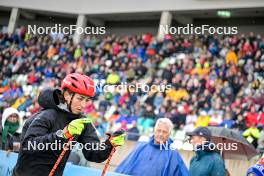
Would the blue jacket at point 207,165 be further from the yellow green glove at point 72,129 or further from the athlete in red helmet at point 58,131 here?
the yellow green glove at point 72,129

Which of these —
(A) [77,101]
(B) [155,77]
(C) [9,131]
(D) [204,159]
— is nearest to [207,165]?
(D) [204,159]

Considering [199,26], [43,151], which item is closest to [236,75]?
[199,26]

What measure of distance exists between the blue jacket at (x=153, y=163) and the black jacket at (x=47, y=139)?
2.74 meters

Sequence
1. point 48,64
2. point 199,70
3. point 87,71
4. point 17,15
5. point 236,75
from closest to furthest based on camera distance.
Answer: point 236,75
point 199,70
point 87,71
point 48,64
point 17,15

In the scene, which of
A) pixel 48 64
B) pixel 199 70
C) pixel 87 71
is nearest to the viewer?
pixel 199 70

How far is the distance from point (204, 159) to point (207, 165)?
123 mm

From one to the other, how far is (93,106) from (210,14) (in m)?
8.42

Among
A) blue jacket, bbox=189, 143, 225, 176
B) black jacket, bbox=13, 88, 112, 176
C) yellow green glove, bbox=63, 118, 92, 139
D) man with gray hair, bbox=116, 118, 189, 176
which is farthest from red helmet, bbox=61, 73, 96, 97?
man with gray hair, bbox=116, 118, 189, 176

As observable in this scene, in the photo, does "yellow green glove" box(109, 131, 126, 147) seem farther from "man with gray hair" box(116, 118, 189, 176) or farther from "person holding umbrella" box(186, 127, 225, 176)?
"man with gray hair" box(116, 118, 189, 176)

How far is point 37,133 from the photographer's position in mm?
3865

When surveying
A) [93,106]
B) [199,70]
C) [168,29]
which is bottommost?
[93,106]

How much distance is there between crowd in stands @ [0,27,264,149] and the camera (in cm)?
1484

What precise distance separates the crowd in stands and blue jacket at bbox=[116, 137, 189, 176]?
3018 mm

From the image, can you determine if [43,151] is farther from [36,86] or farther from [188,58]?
[36,86]
